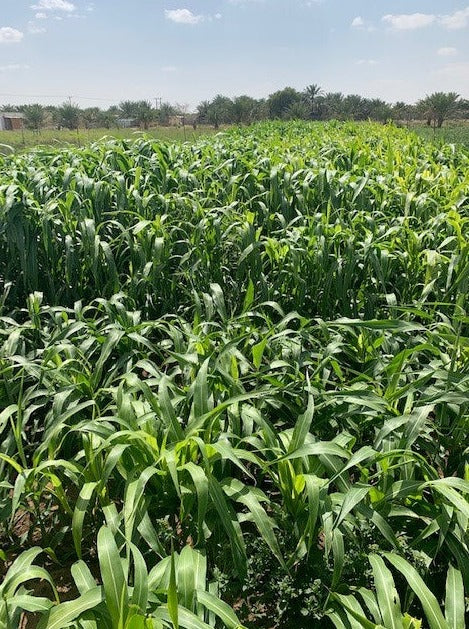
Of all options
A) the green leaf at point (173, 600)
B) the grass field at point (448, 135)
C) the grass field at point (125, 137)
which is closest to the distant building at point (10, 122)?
the grass field at point (125, 137)

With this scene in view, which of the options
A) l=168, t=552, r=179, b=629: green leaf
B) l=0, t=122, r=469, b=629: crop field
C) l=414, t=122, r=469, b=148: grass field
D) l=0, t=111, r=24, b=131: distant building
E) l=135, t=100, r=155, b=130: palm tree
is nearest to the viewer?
l=168, t=552, r=179, b=629: green leaf

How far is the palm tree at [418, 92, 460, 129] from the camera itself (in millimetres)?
37188

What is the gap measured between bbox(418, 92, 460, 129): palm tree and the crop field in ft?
130

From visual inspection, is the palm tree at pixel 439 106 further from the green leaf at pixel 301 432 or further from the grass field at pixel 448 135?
the green leaf at pixel 301 432

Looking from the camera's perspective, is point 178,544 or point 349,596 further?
point 178,544

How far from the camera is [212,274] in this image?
2.78 metres

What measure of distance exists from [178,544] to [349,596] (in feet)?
1.93

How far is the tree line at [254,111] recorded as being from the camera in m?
39.4

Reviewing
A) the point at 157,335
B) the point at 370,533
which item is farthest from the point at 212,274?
the point at 370,533

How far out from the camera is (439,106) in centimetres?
3750

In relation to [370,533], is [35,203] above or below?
above

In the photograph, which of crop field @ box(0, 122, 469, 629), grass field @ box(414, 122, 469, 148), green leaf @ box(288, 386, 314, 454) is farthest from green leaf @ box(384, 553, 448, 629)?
grass field @ box(414, 122, 469, 148)

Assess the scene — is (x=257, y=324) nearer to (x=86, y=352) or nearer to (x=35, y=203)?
(x=86, y=352)

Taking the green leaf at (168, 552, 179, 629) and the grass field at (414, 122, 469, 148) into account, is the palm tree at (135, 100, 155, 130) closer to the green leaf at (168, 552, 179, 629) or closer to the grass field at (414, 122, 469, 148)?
the grass field at (414, 122, 469, 148)
